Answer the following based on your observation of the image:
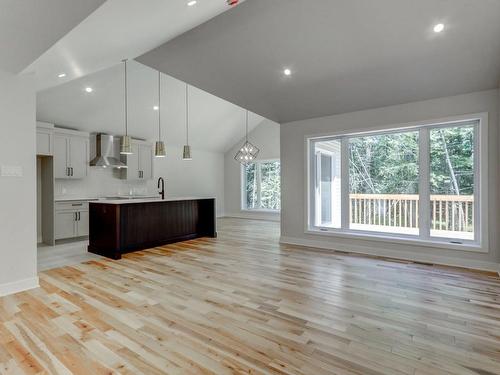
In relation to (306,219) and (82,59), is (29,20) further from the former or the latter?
(306,219)

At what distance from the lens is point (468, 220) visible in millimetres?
4152

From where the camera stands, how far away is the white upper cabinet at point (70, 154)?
587 cm

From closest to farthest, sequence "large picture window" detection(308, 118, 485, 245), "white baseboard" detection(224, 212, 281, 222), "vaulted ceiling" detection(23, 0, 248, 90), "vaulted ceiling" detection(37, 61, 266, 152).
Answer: "vaulted ceiling" detection(23, 0, 248, 90)
"large picture window" detection(308, 118, 485, 245)
"vaulted ceiling" detection(37, 61, 266, 152)
"white baseboard" detection(224, 212, 281, 222)

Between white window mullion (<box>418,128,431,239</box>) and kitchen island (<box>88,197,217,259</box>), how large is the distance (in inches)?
159

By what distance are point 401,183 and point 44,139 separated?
264 inches

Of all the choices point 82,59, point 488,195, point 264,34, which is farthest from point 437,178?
point 82,59

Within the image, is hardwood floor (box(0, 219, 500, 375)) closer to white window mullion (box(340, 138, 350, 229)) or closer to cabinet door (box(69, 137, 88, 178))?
white window mullion (box(340, 138, 350, 229))

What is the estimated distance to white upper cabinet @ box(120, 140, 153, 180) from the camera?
24.0 ft

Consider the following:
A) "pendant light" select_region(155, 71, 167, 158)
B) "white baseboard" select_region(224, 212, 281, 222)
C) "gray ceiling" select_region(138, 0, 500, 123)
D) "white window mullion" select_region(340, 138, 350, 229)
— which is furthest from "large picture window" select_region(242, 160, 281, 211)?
"gray ceiling" select_region(138, 0, 500, 123)

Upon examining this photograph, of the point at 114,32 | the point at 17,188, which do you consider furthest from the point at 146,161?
the point at 114,32

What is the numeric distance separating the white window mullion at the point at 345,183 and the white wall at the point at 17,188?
470 centimetres

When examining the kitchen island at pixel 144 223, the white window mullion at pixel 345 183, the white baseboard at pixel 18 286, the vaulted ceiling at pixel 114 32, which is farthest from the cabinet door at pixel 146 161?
the white window mullion at pixel 345 183

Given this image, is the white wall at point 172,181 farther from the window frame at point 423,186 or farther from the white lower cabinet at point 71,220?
the window frame at point 423,186

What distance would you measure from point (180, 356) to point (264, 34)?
352 cm
